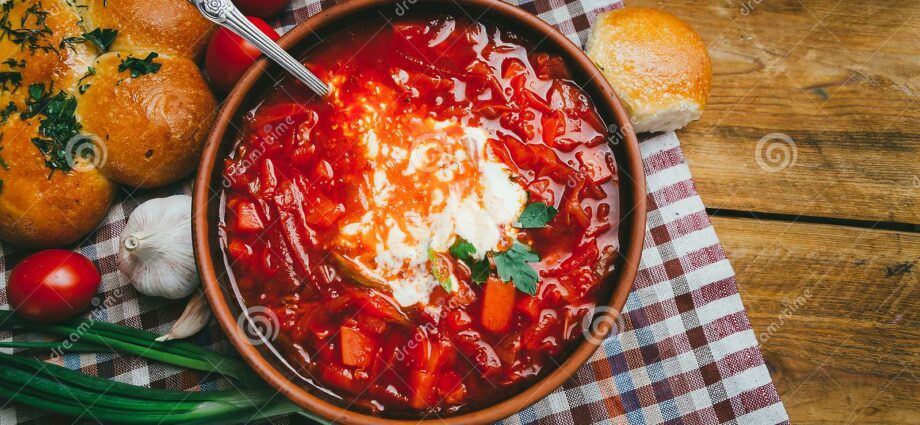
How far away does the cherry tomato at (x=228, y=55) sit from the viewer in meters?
3.22

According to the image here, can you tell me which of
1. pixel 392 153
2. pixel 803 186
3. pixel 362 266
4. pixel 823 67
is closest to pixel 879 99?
pixel 823 67

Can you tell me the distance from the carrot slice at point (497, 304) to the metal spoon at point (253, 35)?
1.17m

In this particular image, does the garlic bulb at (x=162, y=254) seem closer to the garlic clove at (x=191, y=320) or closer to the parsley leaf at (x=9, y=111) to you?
the garlic clove at (x=191, y=320)

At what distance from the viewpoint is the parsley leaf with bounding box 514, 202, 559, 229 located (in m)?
2.79

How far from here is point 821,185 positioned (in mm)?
3578

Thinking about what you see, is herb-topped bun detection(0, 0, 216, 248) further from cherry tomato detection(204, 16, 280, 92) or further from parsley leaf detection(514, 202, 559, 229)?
parsley leaf detection(514, 202, 559, 229)

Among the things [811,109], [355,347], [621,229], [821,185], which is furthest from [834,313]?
[355,347]

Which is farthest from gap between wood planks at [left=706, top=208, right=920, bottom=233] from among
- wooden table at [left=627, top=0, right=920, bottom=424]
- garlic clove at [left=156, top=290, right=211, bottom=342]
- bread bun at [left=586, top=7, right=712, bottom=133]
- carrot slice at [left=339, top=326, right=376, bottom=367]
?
garlic clove at [left=156, top=290, right=211, bottom=342]

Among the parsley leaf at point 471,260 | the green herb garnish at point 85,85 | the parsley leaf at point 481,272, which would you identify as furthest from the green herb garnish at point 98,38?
the parsley leaf at point 481,272

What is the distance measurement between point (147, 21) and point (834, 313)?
399cm
